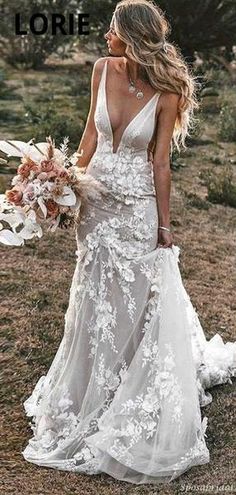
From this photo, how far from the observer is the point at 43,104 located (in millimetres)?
12992

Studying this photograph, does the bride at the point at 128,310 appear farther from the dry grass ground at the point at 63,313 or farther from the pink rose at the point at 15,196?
the pink rose at the point at 15,196

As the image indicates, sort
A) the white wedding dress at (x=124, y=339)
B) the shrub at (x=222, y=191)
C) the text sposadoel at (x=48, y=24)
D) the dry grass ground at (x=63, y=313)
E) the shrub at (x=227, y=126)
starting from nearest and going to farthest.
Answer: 1. the dry grass ground at (x=63, y=313)
2. the white wedding dress at (x=124, y=339)
3. the shrub at (x=222, y=191)
4. the shrub at (x=227, y=126)
5. the text sposadoel at (x=48, y=24)

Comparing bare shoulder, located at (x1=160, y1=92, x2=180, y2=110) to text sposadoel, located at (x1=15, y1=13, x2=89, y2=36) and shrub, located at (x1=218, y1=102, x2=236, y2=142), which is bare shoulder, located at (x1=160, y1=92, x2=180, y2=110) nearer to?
shrub, located at (x1=218, y1=102, x2=236, y2=142)

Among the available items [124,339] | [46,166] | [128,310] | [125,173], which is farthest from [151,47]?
[124,339]

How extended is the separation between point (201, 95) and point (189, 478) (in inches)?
376

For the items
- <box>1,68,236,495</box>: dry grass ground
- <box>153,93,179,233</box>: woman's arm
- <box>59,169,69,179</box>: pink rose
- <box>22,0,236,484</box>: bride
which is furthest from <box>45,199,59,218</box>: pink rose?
<box>1,68,236,495</box>: dry grass ground

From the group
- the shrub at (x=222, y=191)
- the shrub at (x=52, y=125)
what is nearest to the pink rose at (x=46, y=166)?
the shrub at (x=222, y=191)

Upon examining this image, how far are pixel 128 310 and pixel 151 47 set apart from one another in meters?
1.34

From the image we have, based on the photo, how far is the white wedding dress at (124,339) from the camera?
5.09 metres

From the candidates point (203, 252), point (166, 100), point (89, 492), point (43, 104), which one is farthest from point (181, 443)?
point (43, 104)

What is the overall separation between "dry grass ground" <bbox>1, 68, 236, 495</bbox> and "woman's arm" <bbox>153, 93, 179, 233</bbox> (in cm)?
138

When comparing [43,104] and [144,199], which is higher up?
[144,199]

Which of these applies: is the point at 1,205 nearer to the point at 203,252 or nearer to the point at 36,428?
the point at 36,428

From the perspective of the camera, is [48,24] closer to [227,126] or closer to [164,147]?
[227,126]
